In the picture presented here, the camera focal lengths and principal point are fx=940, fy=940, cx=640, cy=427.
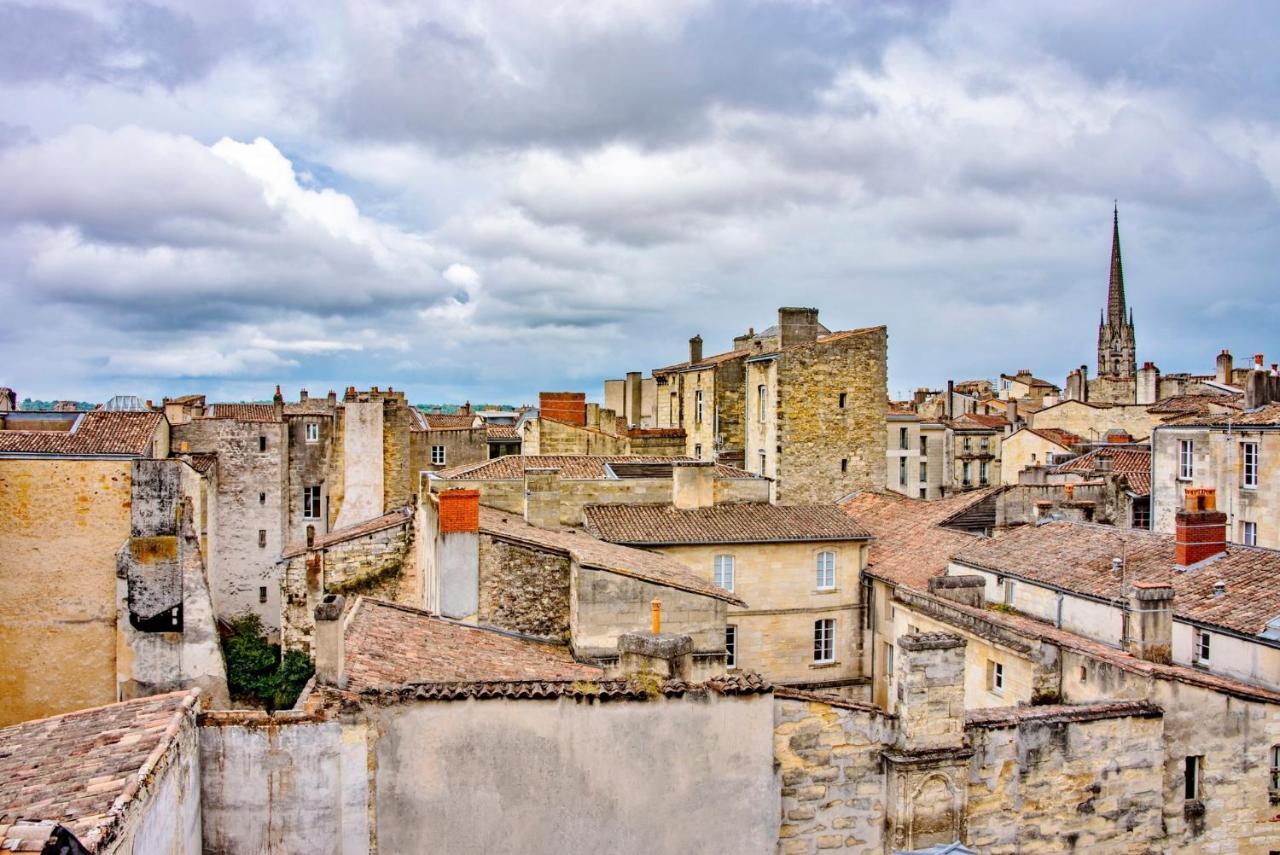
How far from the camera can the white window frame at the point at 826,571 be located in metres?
28.3

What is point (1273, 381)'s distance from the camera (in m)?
36.7

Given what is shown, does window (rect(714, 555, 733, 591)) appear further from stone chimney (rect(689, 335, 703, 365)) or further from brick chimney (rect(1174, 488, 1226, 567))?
stone chimney (rect(689, 335, 703, 365))

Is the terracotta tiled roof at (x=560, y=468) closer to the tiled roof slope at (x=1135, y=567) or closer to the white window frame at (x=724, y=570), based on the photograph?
the white window frame at (x=724, y=570)

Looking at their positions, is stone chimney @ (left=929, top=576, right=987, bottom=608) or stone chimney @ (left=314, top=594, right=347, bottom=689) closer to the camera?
stone chimney @ (left=314, top=594, right=347, bottom=689)

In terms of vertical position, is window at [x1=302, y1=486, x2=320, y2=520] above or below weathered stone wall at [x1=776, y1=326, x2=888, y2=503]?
below

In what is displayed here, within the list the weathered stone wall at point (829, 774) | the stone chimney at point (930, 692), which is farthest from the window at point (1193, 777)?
the weathered stone wall at point (829, 774)

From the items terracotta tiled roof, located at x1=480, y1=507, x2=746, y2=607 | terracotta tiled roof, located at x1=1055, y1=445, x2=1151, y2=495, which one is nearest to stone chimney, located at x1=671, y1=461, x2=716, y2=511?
terracotta tiled roof, located at x1=480, y1=507, x2=746, y2=607

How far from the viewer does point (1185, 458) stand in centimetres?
3036

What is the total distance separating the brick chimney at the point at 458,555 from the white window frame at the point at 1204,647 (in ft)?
46.5

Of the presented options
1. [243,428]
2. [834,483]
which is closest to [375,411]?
[243,428]

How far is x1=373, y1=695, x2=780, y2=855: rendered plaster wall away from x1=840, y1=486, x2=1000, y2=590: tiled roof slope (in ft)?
48.6

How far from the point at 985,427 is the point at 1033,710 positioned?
4964cm

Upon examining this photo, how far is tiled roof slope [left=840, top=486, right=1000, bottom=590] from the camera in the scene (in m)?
27.0

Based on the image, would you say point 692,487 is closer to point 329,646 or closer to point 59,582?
point 59,582
